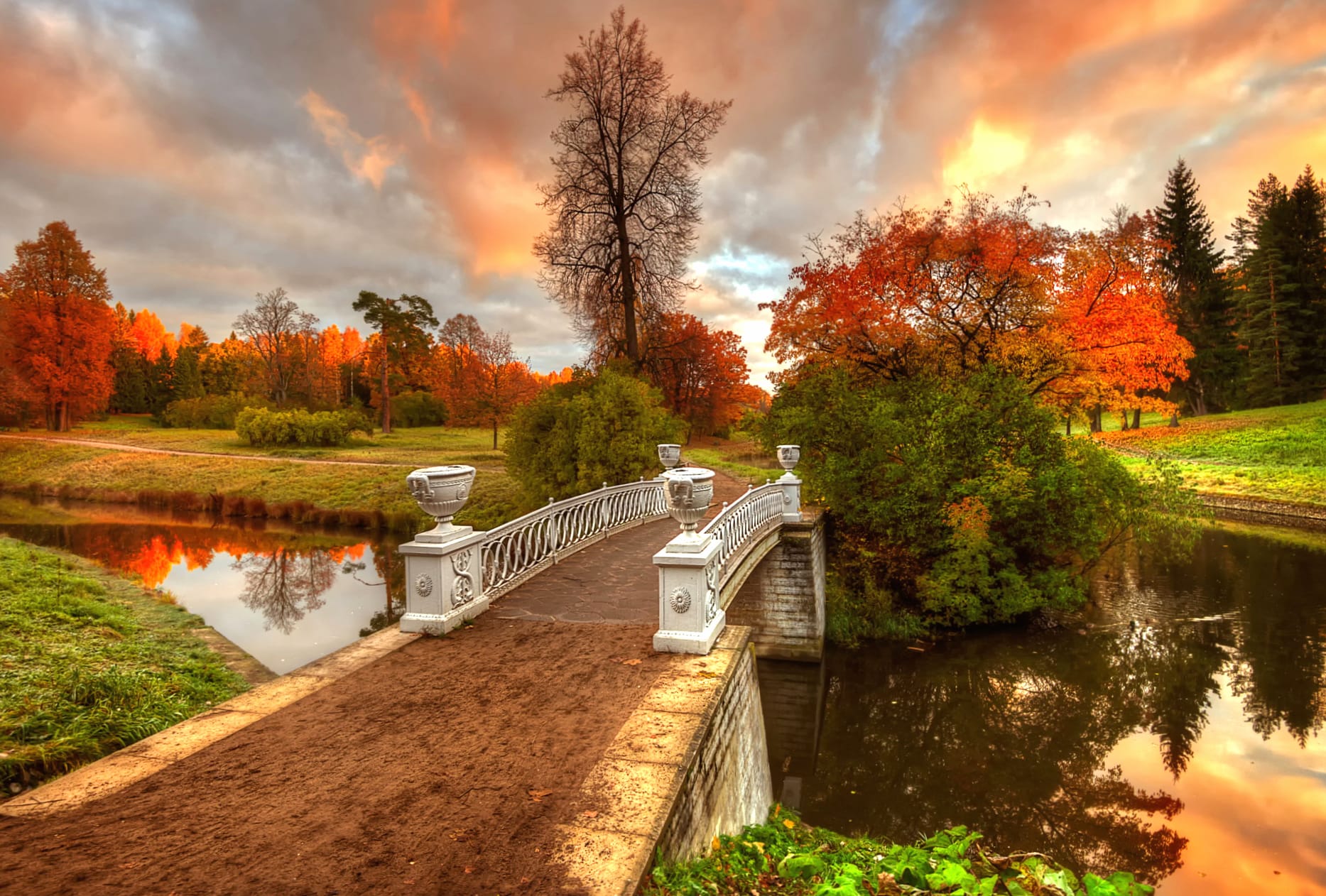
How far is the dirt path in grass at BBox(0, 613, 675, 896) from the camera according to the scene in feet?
8.91

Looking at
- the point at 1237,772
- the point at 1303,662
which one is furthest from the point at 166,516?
the point at 1303,662

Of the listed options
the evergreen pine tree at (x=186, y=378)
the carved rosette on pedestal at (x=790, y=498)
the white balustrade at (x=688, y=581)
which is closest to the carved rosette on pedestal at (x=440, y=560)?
the white balustrade at (x=688, y=581)

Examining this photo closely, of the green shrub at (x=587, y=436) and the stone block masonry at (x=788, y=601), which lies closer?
the stone block masonry at (x=788, y=601)

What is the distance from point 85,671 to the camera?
6391 mm

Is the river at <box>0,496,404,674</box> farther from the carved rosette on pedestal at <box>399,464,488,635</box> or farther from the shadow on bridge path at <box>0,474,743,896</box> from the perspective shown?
the shadow on bridge path at <box>0,474,743,896</box>

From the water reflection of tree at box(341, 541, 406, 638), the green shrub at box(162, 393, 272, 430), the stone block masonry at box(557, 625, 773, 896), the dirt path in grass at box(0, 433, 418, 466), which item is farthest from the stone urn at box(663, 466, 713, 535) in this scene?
the green shrub at box(162, 393, 272, 430)

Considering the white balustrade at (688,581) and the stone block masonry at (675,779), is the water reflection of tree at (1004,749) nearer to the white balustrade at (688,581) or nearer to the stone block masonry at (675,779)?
the stone block masonry at (675,779)

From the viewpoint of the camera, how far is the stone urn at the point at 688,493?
5.62 m

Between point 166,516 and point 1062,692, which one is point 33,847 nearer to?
point 1062,692

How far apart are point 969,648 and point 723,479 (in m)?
10.5

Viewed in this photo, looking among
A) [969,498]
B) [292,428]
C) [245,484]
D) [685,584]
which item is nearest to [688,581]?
[685,584]

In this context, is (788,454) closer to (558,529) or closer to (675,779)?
(558,529)

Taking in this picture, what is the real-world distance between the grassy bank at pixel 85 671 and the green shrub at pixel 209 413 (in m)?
37.6

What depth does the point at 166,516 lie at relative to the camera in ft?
76.7
